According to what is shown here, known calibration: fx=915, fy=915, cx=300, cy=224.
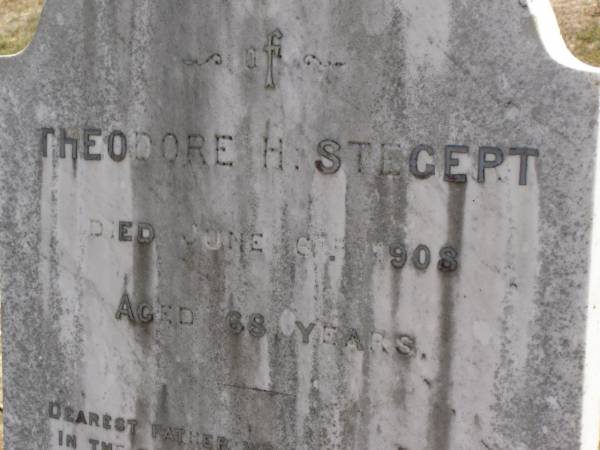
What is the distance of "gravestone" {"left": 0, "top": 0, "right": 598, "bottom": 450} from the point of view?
2506 millimetres

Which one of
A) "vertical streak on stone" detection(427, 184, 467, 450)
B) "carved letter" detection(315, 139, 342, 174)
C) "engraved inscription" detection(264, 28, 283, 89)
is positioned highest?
"engraved inscription" detection(264, 28, 283, 89)

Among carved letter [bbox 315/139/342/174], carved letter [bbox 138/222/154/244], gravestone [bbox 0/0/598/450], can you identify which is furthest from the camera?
carved letter [bbox 138/222/154/244]

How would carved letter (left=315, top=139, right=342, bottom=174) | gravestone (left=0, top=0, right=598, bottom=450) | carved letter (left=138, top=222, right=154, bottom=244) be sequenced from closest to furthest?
gravestone (left=0, top=0, right=598, bottom=450), carved letter (left=315, top=139, right=342, bottom=174), carved letter (left=138, top=222, right=154, bottom=244)

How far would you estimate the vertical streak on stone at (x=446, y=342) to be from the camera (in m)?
2.58

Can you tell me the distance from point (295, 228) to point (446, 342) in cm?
57

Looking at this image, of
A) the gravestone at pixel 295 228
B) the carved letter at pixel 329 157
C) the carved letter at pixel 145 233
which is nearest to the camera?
the gravestone at pixel 295 228

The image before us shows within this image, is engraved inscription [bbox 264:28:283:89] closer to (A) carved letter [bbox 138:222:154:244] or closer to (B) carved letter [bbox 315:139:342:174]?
(B) carved letter [bbox 315:139:342:174]

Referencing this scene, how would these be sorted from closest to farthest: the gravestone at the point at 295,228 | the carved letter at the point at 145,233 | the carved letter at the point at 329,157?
the gravestone at the point at 295,228, the carved letter at the point at 329,157, the carved letter at the point at 145,233

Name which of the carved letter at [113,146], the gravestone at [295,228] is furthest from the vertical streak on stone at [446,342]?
the carved letter at [113,146]

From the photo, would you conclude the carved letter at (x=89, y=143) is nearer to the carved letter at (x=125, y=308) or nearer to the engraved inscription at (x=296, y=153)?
the engraved inscription at (x=296, y=153)

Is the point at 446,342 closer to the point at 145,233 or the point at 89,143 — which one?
the point at 145,233

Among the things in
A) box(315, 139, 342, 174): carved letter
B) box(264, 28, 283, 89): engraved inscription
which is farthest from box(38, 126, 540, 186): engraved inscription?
box(264, 28, 283, 89): engraved inscription

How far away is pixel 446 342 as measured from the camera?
2.65 meters

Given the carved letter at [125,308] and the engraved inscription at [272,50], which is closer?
the engraved inscription at [272,50]
